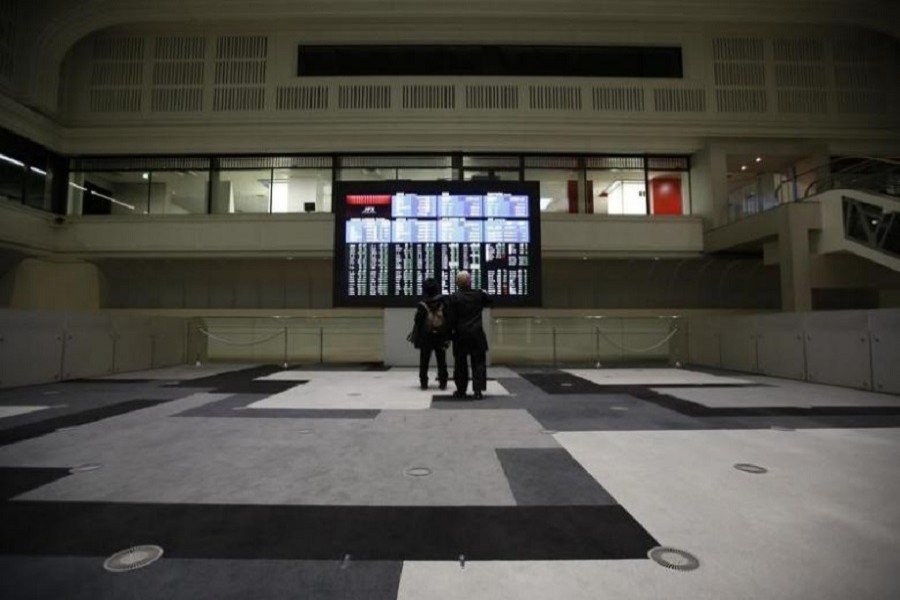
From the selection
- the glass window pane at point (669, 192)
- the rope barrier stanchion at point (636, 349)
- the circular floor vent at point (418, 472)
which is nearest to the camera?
the circular floor vent at point (418, 472)

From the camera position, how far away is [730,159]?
1467 centimetres

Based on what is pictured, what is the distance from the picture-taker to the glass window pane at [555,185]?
567 inches

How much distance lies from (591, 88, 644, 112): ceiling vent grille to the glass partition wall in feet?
5.21

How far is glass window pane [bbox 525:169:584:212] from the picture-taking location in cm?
1439

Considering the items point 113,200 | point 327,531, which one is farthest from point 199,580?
point 113,200

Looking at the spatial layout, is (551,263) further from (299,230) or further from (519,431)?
(519,431)

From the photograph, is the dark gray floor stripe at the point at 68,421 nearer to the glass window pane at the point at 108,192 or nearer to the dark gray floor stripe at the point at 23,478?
the dark gray floor stripe at the point at 23,478

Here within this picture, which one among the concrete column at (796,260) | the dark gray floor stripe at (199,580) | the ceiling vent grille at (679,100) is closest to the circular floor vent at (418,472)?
the dark gray floor stripe at (199,580)

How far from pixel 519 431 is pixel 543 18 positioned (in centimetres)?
1484

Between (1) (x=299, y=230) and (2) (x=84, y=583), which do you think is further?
(1) (x=299, y=230)

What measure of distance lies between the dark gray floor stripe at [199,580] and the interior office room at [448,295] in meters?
0.02

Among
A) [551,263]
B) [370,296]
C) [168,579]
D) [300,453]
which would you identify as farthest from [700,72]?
[168,579]

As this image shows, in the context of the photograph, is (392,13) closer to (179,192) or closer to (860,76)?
(179,192)

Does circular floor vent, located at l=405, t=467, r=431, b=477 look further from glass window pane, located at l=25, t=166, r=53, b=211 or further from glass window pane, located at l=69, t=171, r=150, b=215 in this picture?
glass window pane, located at l=25, t=166, r=53, b=211
